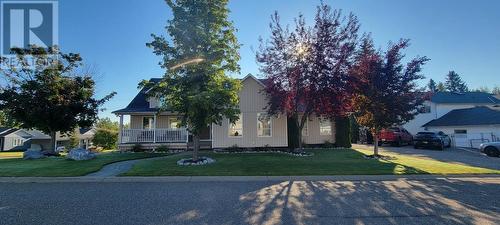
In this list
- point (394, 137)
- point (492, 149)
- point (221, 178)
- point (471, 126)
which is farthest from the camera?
point (471, 126)

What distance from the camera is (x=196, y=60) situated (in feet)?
48.5

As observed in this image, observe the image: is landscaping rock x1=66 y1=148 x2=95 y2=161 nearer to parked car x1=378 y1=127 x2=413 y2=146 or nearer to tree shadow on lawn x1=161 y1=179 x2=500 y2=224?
tree shadow on lawn x1=161 y1=179 x2=500 y2=224

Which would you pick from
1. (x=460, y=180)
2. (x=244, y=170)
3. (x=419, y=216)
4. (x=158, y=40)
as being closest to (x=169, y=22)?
(x=158, y=40)

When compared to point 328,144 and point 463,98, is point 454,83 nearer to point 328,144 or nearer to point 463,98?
point 463,98

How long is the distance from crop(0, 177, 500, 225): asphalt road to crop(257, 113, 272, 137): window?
11966 mm

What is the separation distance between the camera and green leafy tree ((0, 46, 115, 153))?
19.3 meters

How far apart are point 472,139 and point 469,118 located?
3.58 m

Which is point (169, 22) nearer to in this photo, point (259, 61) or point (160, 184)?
point (259, 61)

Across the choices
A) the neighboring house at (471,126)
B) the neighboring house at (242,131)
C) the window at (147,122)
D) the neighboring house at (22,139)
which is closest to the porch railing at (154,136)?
the neighboring house at (242,131)

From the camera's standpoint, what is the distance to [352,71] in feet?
54.9

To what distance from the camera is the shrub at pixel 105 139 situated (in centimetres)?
3459

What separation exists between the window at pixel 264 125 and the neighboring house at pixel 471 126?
74.9 feet

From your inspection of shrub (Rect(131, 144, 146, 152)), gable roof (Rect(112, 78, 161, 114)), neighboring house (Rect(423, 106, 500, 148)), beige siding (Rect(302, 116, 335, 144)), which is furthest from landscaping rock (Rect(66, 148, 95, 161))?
neighboring house (Rect(423, 106, 500, 148))

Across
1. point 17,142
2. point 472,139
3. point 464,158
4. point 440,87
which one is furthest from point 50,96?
point 440,87
